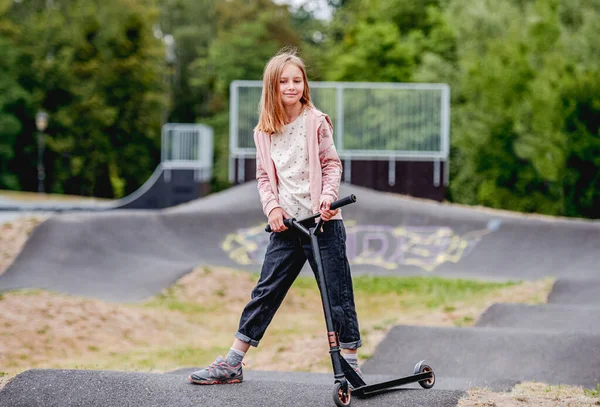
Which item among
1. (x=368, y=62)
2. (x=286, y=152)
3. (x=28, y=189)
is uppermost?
(x=368, y=62)

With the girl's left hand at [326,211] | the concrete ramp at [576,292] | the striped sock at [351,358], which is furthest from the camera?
the concrete ramp at [576,292]

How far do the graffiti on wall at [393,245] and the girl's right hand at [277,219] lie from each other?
1031 centimetres

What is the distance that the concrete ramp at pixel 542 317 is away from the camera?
310 inches

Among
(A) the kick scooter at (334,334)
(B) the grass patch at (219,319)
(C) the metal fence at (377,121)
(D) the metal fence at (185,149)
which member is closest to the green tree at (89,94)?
(D) the metal fence at (185,149)

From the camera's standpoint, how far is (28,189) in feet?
137

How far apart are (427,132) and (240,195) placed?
5.66 metres

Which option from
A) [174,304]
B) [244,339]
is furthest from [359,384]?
[174,304]

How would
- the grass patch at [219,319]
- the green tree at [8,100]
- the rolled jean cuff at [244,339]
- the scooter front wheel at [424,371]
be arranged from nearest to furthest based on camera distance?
the rolled jean cuff at [244,339], the scooter front wheel at [424,371], the grass patch at [219,319], the green tree at [8,100]

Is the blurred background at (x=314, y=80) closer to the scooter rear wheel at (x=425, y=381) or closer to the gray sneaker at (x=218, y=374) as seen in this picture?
the scooter rear wheel at (x=425, y=381)

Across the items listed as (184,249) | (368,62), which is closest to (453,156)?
(368,62)

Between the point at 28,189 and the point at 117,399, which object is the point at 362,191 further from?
the point at 28,189

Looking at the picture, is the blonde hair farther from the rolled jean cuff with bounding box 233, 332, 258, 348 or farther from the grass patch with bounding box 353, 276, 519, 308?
the grass patch with bounding box 353, 276, 519, 308

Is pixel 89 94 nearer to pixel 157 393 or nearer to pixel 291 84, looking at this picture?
pixel 291 84

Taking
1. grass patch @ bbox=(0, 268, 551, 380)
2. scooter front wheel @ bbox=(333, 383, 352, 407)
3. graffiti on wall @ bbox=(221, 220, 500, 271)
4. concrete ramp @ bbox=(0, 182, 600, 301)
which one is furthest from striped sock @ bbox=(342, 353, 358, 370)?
graffiti on wall @ bbox=(221, 220, 500, 271)
